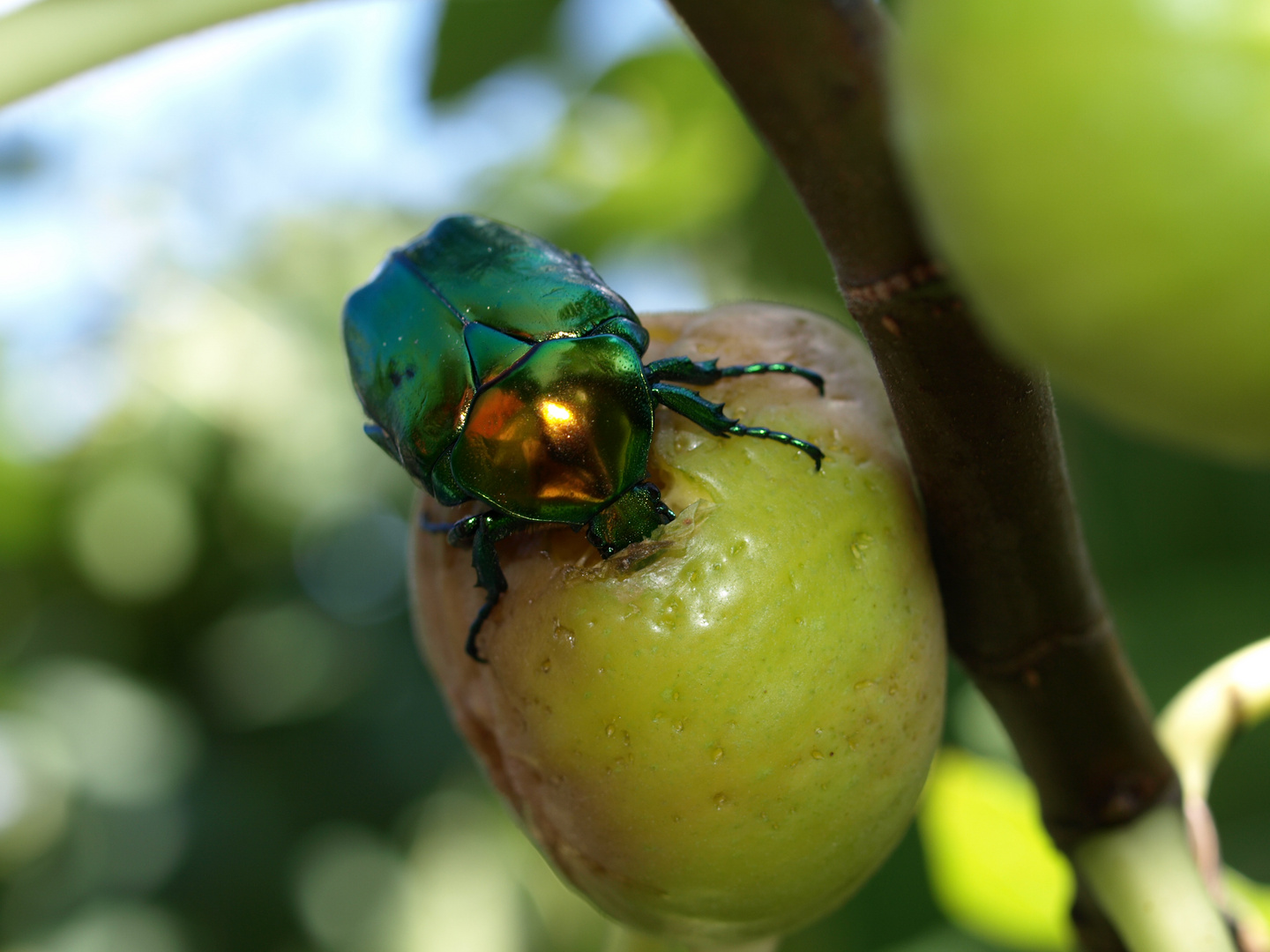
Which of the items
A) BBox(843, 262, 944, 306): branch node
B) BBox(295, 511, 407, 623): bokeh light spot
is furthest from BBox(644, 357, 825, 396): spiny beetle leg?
BBox(295, 511, 407, 623): bokeh light spot

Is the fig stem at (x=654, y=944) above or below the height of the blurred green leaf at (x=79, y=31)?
below

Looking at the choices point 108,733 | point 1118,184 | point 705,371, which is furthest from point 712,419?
point 108,733

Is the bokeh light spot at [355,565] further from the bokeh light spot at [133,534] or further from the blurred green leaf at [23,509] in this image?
the blurred green leaf at [23,509]

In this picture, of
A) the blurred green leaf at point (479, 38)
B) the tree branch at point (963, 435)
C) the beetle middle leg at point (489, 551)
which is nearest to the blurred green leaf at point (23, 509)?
the blurred green leaf at point (479, 38)

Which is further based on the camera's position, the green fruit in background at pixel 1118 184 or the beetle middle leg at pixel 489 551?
the beetle middle leg at pixel 489 551

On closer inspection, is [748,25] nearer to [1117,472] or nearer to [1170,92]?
[1170,92]
